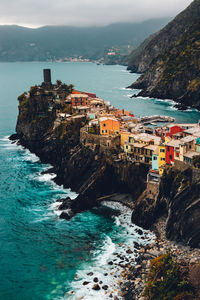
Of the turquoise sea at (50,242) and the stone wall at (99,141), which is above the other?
the stone wall at (99,141)

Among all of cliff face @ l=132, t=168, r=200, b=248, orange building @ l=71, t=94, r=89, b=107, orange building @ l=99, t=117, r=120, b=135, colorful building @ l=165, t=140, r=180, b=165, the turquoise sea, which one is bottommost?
the turquoise sea

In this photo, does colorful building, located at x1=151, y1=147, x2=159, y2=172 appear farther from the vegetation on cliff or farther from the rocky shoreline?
the vegetation on cliff

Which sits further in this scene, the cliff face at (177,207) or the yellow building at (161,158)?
the yellow building at (161,158)

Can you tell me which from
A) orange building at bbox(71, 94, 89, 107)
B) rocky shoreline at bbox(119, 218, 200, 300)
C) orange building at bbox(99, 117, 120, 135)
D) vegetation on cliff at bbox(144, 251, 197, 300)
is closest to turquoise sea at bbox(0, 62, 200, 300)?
rocky shoreline at bbox(119, 218, 200, 300)

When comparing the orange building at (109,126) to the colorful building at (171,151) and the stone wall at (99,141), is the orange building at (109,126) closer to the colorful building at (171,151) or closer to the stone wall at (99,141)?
the stone wall at (99,141)

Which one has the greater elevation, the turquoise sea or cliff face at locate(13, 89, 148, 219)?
cliff face at locate(13, 89, 148, 219)

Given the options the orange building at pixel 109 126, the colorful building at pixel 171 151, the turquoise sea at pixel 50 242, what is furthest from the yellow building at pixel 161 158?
the orange building at pixel 109 126

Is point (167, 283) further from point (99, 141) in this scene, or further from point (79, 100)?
point (79, 100)

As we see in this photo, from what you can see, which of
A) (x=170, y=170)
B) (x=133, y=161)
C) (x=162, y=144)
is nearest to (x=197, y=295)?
(x=170, y=170)
